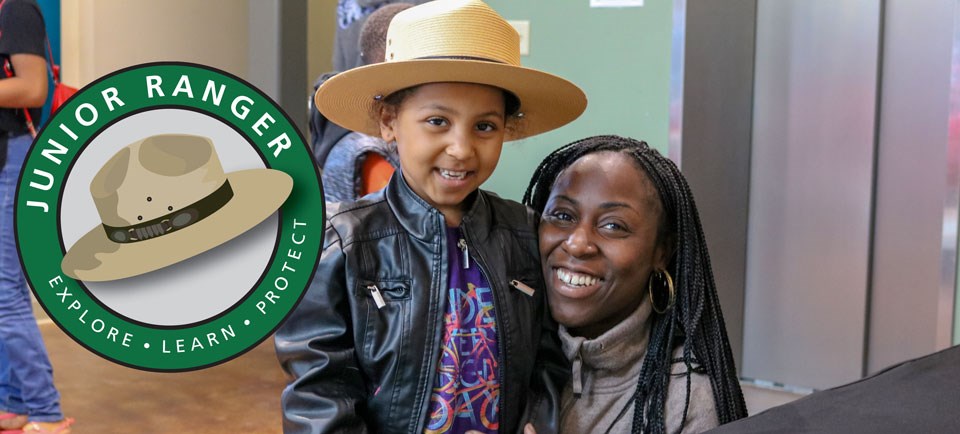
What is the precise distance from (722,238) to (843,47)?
2.86ft

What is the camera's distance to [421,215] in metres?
1.64

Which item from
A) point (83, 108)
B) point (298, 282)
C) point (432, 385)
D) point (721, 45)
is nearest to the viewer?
point (83, 108)

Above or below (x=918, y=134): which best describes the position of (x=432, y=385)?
below

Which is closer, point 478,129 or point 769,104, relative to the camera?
point 478,129

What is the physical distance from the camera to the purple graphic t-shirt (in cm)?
159

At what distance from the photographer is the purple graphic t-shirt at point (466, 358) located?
1588mm

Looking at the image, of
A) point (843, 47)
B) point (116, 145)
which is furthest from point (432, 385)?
point (843, 47)

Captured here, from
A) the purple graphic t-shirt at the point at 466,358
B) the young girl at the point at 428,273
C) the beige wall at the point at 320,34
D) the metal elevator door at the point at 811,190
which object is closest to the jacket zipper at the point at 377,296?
the young girl at the point at 428,273

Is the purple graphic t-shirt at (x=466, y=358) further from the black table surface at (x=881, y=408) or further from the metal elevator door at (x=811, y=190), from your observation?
the metal elevator door at (x=811, y=190)

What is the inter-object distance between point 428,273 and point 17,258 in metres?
2.28

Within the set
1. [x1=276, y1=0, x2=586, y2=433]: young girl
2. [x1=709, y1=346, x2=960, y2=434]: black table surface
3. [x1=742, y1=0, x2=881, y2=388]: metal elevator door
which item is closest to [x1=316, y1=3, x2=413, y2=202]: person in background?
[x1=276, y1=0, x2=586, y2=433]: young girl

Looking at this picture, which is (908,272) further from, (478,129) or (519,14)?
(478,129)

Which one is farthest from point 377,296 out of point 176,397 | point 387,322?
point 176,397

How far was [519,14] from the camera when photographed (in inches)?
153
